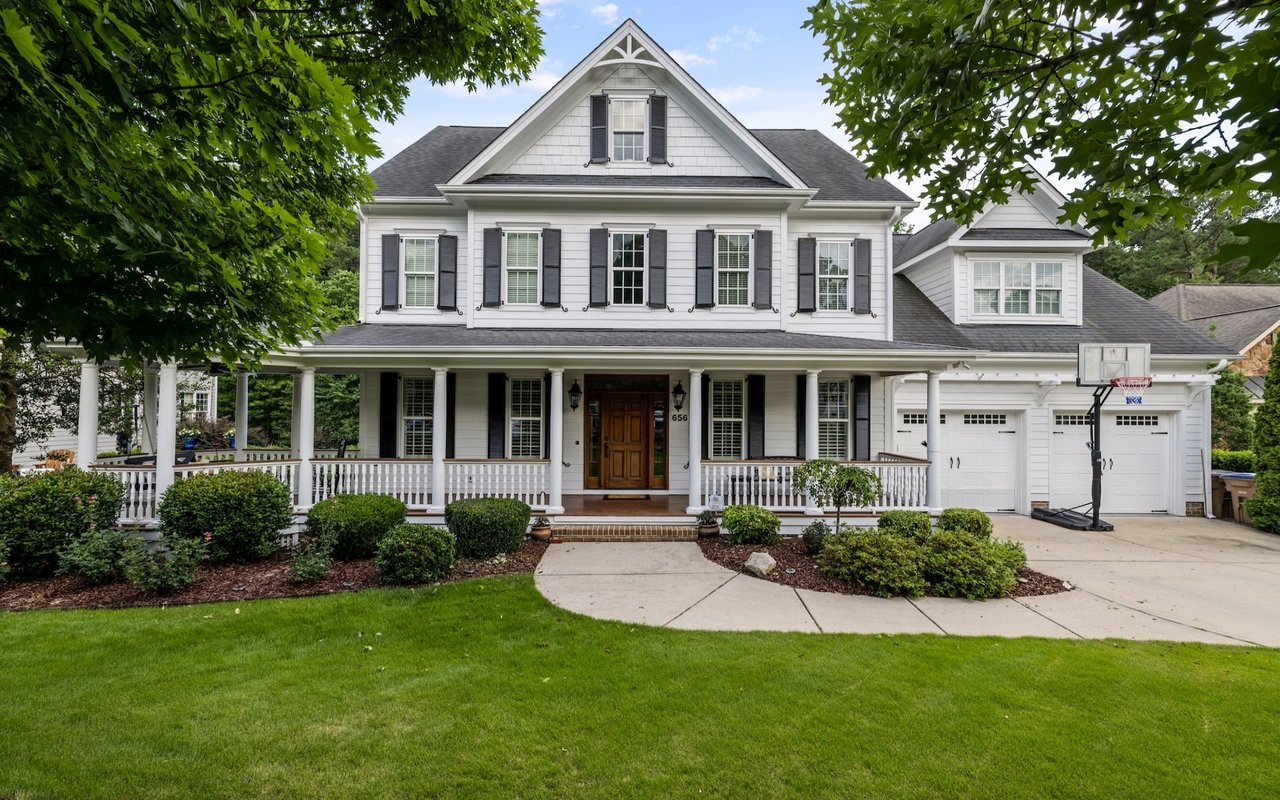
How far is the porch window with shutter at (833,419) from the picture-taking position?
36.0 feet

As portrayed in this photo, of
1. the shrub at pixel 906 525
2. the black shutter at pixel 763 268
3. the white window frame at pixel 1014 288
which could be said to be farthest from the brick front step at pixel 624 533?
the white window frame at pixel 1014 288

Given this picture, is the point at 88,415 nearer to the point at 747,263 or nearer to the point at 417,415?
the point at 417,415

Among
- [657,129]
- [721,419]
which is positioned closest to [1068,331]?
[721,419]

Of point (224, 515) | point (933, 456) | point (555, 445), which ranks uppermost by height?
point (555, 445)

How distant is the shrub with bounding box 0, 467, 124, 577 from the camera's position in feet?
22.7

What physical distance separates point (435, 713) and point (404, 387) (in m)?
8.08

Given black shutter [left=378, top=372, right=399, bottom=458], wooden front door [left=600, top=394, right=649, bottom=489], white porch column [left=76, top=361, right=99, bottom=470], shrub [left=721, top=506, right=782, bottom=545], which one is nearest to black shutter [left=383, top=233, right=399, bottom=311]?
black shutter [left=378, top=372, right=399, bottom=458]

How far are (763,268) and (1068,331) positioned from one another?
23.7 feet

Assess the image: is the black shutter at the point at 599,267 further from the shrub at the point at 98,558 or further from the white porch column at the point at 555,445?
the shrub at the point at 98,558

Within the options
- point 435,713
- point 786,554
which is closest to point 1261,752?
point 786,554

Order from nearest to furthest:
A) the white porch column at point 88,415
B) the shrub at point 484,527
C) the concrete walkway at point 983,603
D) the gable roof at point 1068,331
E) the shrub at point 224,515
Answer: the concrete walkway at point 983,603, the shrub at point 224,515, the shrub at point 484,527, the white porch column at point 88,415, the gable roof at point 1068,331

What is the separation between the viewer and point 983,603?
6195mm

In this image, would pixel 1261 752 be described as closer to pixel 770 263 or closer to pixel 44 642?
pixel 770 263

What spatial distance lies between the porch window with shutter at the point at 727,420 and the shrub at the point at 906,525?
3.25 m
